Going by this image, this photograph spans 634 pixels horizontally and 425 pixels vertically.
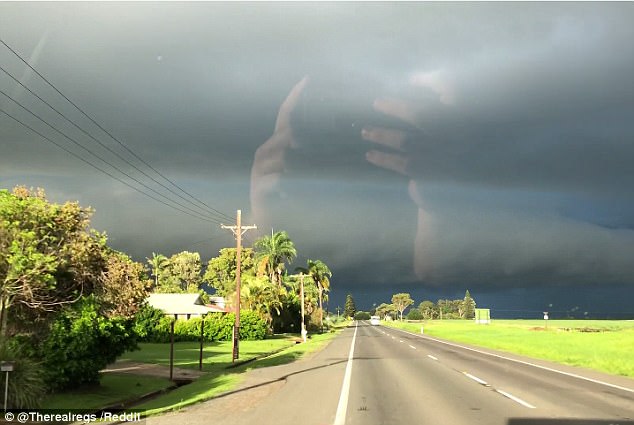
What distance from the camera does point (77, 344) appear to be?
45.1 ft

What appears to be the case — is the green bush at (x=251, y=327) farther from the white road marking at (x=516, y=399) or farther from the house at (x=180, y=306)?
the white road marking at (x=516, y=399)

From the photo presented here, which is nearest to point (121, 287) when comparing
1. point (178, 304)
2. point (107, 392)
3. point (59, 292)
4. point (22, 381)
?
point (59, 292)

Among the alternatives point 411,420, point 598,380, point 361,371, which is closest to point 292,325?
point 361,371

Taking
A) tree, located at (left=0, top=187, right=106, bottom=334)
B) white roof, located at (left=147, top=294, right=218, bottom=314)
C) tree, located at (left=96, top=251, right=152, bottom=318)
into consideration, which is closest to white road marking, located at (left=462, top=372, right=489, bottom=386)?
tree, located at (left=96, top=251, right=152, bottom=318)

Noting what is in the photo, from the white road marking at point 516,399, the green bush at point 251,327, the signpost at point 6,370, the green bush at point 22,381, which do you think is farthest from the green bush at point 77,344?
the green bush at point 251,327

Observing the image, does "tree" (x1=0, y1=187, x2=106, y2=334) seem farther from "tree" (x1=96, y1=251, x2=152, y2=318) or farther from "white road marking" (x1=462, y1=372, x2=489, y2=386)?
"white road marking" (x1=462, y1=372, x2=489, y2=386)

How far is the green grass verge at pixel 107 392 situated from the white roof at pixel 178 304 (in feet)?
141

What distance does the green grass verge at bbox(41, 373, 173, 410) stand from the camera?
42.5 ft

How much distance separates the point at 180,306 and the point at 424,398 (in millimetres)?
55591

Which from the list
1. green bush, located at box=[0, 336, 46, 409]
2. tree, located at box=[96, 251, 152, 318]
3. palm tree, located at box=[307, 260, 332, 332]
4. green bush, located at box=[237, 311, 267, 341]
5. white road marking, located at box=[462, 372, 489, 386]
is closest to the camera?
green bush, located at box=[0, 336, 46, 409]

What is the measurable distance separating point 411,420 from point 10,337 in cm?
1092

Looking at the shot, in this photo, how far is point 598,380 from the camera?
1700 cm

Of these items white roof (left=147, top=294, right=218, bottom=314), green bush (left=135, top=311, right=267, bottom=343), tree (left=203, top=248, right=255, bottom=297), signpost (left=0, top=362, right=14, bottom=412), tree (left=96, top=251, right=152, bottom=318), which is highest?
tree (left=203, top=248, right=255, bottom=297)

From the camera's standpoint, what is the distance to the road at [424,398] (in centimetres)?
1004
